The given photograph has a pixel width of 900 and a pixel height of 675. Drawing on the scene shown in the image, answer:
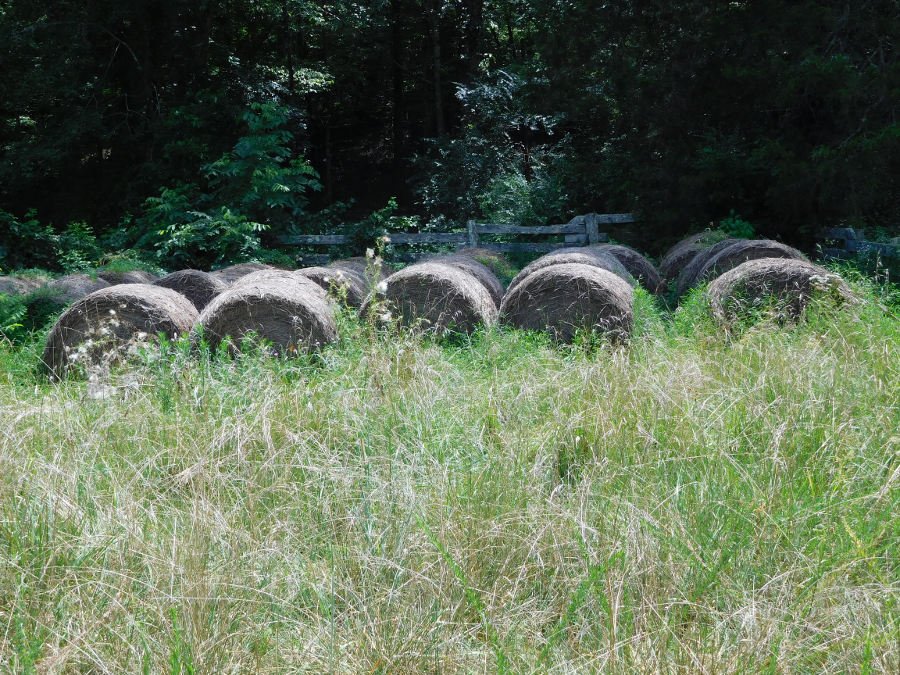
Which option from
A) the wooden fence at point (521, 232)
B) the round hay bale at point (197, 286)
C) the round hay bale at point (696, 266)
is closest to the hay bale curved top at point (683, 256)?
the round hay bale at point (696, 266)

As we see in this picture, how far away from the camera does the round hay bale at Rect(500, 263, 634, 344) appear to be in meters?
7.14

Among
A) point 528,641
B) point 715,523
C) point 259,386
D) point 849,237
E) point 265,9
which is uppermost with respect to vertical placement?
point 265,9

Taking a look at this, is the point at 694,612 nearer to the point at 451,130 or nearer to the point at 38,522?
the point at 38,522

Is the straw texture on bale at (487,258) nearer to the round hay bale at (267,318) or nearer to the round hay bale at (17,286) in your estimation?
the round hay bale at (267,318)

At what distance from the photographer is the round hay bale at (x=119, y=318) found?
6613 millimetres

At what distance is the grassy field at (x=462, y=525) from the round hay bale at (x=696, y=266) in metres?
5.67

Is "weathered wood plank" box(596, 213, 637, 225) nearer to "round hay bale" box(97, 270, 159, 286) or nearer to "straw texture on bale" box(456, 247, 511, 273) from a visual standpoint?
"straw texture on bale" box(456, 247, 511, 273)

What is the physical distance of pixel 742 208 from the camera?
49.5 feet

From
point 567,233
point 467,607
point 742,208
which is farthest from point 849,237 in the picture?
point 467,607

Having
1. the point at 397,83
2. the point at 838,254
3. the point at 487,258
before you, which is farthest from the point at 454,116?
the point at 838,254

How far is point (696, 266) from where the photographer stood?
10195mm

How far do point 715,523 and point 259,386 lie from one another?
247 centimetres

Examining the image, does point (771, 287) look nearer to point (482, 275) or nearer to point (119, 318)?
point (482, 275)

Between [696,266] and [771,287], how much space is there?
3.15 meters
